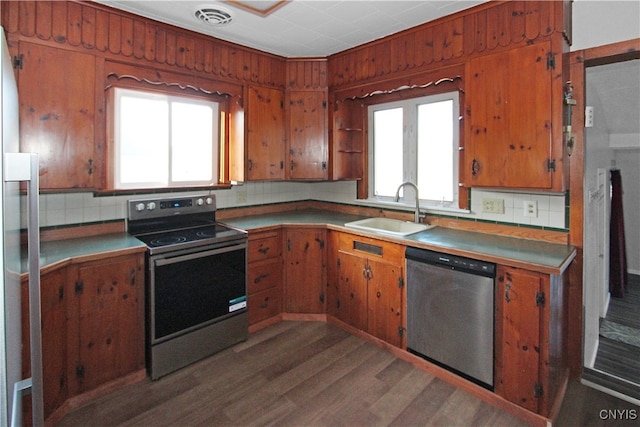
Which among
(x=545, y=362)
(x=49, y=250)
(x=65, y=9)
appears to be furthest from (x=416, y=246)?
(x=65, y=9)

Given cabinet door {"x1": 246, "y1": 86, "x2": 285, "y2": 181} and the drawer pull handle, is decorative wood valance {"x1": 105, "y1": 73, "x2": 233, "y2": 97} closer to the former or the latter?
cabinet door {"x1": 246, "y1": 86, "x2": 285, "y2": 181}

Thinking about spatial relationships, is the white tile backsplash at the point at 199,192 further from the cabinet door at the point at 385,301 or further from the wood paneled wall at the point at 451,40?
the wood paneled wall at the point at 451,40

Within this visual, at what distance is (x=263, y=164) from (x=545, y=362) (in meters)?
2.61

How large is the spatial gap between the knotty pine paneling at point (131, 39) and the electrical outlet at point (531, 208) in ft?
7.94

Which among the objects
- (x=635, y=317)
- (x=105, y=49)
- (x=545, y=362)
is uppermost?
(x=105, y=49)

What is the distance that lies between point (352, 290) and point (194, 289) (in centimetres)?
125

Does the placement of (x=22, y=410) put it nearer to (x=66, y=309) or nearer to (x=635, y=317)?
(x=66, y=309)

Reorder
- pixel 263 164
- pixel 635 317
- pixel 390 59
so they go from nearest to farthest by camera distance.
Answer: pixel 390 59
pixel 263 164
pixel 635 317

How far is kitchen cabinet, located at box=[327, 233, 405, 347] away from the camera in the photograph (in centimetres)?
258

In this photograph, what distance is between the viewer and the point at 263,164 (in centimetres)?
334

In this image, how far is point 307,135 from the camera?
3479 millimetres

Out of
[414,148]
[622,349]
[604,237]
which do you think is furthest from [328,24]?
[622,349]

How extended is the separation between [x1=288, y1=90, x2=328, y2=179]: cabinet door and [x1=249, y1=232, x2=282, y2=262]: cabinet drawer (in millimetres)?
726

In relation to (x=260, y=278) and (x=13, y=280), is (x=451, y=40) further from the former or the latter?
(x=13, y=280)
